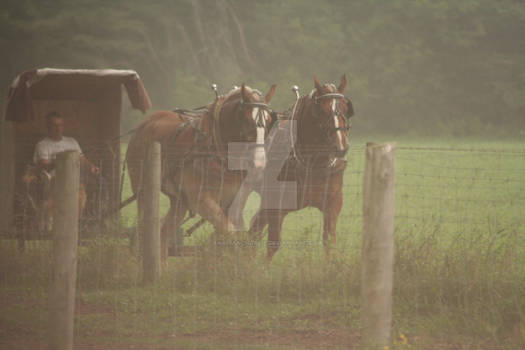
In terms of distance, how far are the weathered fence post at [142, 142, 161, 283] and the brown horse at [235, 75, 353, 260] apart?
0.95 metres

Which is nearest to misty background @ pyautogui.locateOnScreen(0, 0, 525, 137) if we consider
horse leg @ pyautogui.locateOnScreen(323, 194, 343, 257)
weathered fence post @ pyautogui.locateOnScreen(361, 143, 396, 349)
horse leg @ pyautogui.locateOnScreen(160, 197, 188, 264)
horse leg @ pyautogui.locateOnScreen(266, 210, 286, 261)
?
horse leg @ pyautogui.locateOnScreen(160, 197, 188, 264)

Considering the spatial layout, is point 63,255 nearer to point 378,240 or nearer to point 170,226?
point 378,240

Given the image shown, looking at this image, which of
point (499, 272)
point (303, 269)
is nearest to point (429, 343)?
point (499, 272)

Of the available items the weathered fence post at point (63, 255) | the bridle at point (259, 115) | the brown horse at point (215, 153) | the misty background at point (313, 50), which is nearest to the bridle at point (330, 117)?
the brown horse at point (215, 153)

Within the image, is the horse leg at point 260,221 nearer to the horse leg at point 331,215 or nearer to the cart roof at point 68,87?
the horse leg at point 331,215

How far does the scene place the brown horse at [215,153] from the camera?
6.16 m

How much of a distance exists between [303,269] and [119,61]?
29.3 m

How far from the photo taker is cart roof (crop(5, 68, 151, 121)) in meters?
7.08

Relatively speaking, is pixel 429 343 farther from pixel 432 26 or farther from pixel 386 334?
pixel 432 26

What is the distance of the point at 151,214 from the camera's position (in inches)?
229

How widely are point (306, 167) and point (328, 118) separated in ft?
1.81

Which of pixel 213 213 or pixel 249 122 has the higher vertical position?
pixel 249 122

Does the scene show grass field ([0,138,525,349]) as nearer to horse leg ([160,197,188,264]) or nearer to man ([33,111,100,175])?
horse leg ([160,197,188,264])

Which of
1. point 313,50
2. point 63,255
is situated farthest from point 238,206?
point 313,50
